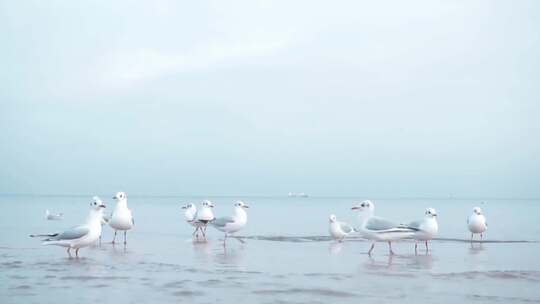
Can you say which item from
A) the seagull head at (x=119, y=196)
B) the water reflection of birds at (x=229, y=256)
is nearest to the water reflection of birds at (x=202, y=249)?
the water reflection of birds at (x=229, y=256)

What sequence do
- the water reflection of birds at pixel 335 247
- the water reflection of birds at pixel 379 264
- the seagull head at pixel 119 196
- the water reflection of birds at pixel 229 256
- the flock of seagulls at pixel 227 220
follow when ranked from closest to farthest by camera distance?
the water reflection of birds at pixel 379 264, the water reflection of birds at pixel 229 256, the water reflection of birds at pixel 335 247, the seagull head at pixel 119 196, the flock of seagulls at pixel 227 220

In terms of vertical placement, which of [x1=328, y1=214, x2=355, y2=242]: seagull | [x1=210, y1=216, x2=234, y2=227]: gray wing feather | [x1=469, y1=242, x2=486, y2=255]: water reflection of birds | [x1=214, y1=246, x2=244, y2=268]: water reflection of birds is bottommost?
[x1=214, y1=246, x2=244, y2=268]: water reflection of birds

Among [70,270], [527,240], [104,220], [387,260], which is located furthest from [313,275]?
[527,240]

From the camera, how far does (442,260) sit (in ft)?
49.8

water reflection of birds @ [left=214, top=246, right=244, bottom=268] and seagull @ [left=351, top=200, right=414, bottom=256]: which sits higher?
seagull @ [left=351, top=200, right=414, bottom=256]

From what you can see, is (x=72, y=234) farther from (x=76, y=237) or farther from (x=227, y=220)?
(x=227, y=220)

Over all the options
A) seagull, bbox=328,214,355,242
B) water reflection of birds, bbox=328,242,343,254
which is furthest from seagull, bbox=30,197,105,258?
seagull, bbox=328,214,355,242

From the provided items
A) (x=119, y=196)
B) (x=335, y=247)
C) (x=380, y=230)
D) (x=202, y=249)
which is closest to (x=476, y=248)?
(x=380, y=230)

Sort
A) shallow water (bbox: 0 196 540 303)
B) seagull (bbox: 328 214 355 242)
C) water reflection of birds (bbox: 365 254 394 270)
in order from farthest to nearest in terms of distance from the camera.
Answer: seagull (bbox: 328 214 355 242)
water reflection of birds (bbox: 365 254 394 270)
shallow water (bbox: 0 196 540 303)

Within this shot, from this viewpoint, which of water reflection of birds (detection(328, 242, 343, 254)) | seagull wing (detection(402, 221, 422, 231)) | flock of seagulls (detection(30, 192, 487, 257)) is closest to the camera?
flock of seagulls (detection(30, 192, 487, 257))

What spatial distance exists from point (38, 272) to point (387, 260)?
799 centimetres

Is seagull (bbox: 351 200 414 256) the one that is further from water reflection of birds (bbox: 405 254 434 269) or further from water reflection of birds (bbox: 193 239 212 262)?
water reflection of birds (bbox: 193 239 212 262)

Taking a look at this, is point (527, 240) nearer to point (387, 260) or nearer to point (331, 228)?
point (331, 228)

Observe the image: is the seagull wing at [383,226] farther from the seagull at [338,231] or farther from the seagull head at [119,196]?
the seagull head at [119,196]
